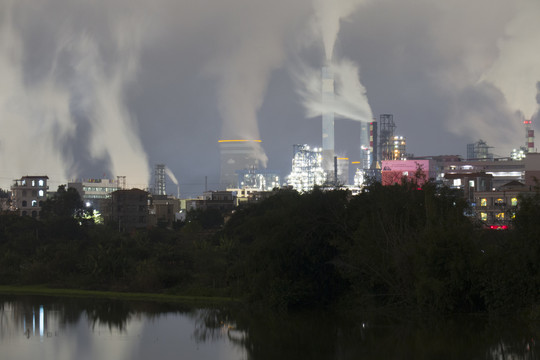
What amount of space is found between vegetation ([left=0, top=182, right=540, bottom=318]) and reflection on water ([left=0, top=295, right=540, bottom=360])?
1047 millimetres

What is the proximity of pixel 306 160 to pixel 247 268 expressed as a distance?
373 ft

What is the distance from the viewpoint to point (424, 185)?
2700 cm

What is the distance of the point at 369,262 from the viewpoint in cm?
2578

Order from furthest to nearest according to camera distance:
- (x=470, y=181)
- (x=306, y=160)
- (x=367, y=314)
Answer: (x=306, y=160)
(x=470, y=181)
(x=367, y=314)

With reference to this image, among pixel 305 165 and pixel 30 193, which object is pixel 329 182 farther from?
pixel 305 165

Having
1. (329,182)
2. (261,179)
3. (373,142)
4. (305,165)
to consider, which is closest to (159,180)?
(261,179)

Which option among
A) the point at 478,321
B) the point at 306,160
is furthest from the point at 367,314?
the point at 306,160

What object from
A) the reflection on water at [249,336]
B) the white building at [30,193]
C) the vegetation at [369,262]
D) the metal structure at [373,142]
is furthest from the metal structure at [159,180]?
the reflection on water at [249,336]

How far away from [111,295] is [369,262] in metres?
12.8

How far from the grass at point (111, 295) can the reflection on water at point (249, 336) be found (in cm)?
242

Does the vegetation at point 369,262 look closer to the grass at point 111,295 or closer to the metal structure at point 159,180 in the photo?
the grass at point 111,295

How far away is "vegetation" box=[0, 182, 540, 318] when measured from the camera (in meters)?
23.3

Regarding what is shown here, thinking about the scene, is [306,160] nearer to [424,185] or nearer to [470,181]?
[470,181]

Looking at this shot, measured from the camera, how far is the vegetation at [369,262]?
76.5 ft
